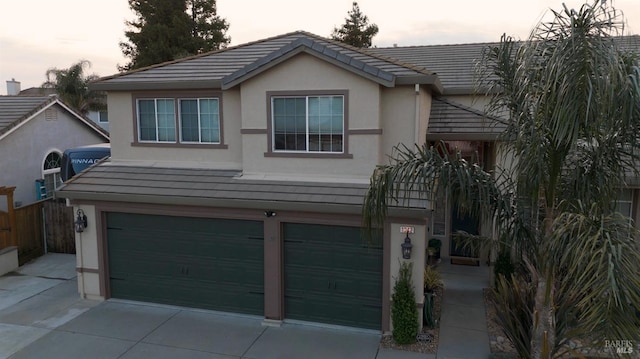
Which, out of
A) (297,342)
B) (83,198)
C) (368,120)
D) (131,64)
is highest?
(131,64)

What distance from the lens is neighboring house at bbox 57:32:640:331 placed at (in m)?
9.58

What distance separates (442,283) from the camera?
11.8 metres

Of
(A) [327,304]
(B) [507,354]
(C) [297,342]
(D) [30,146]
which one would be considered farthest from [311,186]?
(D) [30,146]

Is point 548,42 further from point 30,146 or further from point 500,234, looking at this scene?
point 30,146

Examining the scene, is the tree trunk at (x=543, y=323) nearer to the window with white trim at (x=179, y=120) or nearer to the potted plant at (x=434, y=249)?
the potted plant at (x=434, y=249)

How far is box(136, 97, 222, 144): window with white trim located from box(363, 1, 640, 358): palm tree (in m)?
5.54

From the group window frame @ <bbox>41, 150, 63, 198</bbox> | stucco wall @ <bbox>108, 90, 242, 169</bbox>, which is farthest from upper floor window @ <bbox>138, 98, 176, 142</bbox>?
window frame @ <bbox>41, 150, 63, 198</bbox>

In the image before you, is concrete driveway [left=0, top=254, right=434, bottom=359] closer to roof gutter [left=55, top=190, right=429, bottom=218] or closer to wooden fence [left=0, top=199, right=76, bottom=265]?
roof gutter [left=55, top=190, right=429, bottom=218]

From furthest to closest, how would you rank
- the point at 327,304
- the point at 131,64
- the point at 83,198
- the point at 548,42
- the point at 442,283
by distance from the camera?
1. the point at 131,64
2. the point at 442,283
3. the point at 83,198
4. the point at 327,304
5. the point at 548,42

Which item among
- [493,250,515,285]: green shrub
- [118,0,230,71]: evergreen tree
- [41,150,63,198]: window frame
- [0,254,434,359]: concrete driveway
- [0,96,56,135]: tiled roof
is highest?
[118,0,230,71]: evergreen tree

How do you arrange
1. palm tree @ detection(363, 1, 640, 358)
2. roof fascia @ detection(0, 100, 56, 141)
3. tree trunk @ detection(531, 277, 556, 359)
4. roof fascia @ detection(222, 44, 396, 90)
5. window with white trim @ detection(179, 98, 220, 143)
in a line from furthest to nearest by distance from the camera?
roof fascia @ detection(0, 100, 56, 141), window with white trim @ detection(179, 98, 220, 143), roof fascia @ detection(222, 44, 396, 90), tree trunk @ detection(531, 277, 556, 359), palm tree @ detection(363, 1, 640, 358)

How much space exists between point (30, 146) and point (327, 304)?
13.6 m

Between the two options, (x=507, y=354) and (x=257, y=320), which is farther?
(x=257, y=320)

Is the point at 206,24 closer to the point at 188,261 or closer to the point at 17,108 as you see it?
Answer: the point at 17,108
